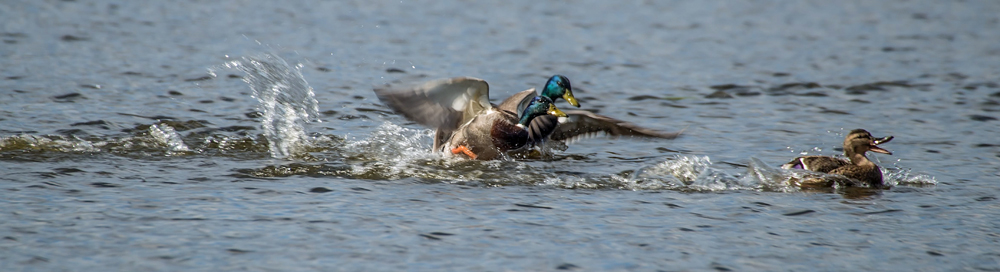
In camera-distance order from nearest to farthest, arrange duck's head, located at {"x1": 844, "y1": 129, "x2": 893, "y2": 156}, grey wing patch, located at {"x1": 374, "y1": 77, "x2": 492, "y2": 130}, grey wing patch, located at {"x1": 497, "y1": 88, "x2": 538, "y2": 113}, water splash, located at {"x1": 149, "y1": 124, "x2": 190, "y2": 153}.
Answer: duck's head, located at {"x1": 844, "y1": 129, "x2": 893, "y2": 156}
grey wing patch, located at {"x1": 374, "y1": 77, "x2": 492, "y2": 130}
water splash, located at {"x1": 149, "y1": 124, "x2": 190, "y2": 153}
grey wing patch, located at {"x1": 497, "y1": 88, "x2": 538, "y2": 113}

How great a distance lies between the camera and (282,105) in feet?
28.7

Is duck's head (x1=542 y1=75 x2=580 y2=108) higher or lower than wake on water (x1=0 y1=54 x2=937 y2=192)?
higher

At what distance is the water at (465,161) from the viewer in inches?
210

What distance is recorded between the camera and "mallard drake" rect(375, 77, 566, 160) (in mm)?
7750

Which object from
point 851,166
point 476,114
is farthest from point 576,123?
point 851,166

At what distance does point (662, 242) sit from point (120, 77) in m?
7.44

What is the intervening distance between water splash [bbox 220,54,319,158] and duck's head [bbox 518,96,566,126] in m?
→ 1.76

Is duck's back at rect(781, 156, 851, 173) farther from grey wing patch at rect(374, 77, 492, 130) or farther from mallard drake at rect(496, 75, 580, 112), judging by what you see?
grey wing patch at rect(374, 77, 492, 130)

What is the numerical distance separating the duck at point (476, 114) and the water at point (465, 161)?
22cm

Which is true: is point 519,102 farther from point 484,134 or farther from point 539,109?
point 484,134

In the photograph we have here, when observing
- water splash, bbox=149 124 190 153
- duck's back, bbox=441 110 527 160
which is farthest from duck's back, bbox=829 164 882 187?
water splash, bbox=149 124 190 153

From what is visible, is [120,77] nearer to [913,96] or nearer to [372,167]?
[372,167]

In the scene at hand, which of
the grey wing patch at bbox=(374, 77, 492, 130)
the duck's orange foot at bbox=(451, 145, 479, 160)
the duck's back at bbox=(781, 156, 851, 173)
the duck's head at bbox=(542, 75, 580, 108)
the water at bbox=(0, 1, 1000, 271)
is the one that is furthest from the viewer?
the duck's head at bbox=(542, 75, 580, 108)

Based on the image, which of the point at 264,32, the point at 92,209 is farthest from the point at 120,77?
the point at 92,209
